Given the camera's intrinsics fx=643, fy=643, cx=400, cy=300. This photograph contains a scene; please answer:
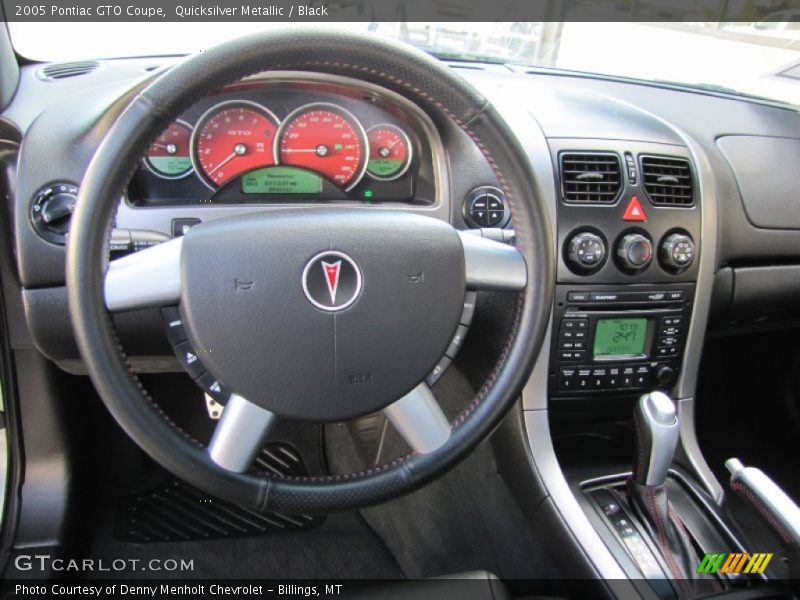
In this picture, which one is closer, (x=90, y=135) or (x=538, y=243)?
(x=538, y=243)

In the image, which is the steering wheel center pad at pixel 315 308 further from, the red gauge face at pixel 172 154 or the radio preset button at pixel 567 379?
the radio preset button at pixel 567 379

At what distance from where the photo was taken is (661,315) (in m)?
1.42

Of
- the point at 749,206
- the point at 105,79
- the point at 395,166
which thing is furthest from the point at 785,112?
the point at 105,79

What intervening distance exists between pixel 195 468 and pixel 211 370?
5.1 inches

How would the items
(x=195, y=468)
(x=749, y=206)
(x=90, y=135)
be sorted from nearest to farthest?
(x=195, y=468)
(x=90, y=135)
(x=749, y=206)

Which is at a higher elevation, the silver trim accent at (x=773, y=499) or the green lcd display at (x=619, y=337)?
the green lcd display at (x=619, y=337)

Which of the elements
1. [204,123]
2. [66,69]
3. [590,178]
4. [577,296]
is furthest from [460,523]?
[66,69]

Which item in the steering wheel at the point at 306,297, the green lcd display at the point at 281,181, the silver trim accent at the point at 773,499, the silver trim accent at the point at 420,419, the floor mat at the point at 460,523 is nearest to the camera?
the steering wheel at the point at 306,297

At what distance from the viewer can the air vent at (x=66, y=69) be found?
1394 mm

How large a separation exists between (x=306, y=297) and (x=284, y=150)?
20.6 inches

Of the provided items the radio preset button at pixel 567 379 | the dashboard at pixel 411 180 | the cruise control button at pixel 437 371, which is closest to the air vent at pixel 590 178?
the dashboard at pixel 411 180

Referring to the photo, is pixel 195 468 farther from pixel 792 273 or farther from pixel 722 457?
pixel 722 457

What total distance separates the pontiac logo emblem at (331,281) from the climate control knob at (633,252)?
71cm
